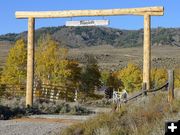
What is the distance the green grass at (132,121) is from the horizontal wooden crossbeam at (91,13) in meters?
8.34

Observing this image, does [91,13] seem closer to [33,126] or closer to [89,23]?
[89,23]

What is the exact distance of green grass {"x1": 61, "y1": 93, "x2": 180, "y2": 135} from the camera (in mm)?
10055

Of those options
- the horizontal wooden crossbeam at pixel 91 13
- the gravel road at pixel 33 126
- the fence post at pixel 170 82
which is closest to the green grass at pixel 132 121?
the fence post at pixel 170 82

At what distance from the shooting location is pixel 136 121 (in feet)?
36.6

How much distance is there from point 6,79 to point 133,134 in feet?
157

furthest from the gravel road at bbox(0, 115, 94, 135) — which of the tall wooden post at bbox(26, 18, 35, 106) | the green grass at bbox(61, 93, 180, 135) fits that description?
the tall wooden post at bbox(26, 18, 35, 106)

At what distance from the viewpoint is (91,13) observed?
70.5 feet

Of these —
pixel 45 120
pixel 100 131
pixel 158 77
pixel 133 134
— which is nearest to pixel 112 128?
pixel 100 131

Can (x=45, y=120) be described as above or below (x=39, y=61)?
below

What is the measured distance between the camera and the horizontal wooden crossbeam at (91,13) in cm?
2073

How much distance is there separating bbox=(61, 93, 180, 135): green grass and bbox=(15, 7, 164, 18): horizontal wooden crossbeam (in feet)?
27.4

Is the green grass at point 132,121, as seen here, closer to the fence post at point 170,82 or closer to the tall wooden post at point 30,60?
the fence post at point 170,82

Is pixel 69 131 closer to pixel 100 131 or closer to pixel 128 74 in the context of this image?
pixel 100 131

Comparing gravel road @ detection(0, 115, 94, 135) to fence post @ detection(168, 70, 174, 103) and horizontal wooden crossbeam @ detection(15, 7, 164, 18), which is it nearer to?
fence post @ detection(168, 70, 174, 103)
